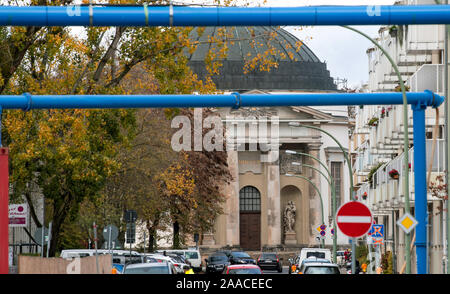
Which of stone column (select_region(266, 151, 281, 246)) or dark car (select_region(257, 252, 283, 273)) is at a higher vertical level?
stone column (select_region(266, 151, 281, 246))

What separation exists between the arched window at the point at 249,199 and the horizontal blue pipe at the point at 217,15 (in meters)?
92.5

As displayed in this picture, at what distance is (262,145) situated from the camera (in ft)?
336

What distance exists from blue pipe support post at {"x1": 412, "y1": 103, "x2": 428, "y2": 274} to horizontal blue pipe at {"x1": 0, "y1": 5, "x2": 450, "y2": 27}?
7.88m

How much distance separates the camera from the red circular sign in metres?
17.8

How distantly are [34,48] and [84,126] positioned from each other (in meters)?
2.62

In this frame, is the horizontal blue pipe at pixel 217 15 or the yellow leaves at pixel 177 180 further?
the yellow leaves at pixel 177 180

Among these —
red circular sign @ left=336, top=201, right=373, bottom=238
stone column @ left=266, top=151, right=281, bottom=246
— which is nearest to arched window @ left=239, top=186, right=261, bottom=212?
stone column @ left=266, top=151, right=281, bottom=246

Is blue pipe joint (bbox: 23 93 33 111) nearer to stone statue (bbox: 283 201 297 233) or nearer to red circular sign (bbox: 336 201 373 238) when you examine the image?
red circular sign (bbox: 336 201 373 238)

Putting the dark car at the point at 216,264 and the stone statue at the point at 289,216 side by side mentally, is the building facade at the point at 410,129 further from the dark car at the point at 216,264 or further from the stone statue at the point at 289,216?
the stone statue at the point at 289,216

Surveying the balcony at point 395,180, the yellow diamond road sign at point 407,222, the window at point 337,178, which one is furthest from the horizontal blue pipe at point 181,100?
the window at point 337,178

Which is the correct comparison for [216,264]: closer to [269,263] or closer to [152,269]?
[269,263]

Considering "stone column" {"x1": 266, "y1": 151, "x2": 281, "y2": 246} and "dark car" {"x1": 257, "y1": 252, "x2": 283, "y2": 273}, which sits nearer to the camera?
"dark car" {"x1": 257, "y1": 252, "x2": 283, "y2": 273}

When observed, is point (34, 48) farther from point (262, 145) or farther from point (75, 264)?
point (262, 145)

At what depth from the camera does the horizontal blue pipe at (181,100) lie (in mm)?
21203
